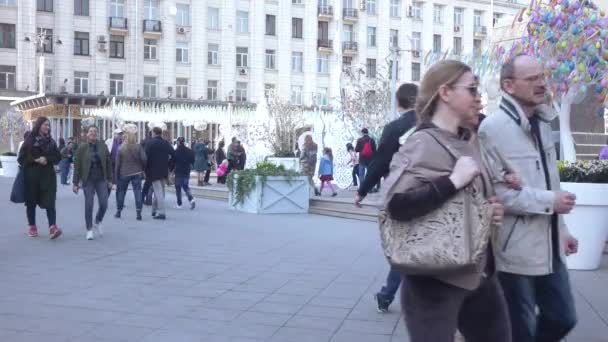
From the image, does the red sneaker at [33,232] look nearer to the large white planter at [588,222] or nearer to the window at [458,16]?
the large white planter at [588,222]

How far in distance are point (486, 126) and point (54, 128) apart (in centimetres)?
4355

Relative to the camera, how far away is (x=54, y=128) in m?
44.8

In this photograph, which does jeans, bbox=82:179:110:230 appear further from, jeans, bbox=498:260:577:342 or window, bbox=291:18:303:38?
window, bbox=291:18:303:38

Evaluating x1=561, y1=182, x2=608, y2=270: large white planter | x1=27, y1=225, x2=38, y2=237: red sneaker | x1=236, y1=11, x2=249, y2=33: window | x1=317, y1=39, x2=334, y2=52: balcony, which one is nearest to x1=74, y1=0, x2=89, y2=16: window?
x1=236, y1=11, x2=249, y2=33: window

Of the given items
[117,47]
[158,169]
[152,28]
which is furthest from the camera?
[152,28]

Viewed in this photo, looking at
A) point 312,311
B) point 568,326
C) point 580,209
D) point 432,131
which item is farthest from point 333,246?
point 432,131

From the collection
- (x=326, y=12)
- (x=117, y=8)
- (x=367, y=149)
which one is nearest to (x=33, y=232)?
(x=367, y=149)

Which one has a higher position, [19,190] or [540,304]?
[19,190]

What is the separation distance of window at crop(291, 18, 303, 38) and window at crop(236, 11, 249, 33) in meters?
3.44

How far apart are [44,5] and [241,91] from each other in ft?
46.1

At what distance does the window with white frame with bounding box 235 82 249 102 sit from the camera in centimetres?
5547

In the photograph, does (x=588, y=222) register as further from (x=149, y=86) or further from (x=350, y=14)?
(x=350, y=14)

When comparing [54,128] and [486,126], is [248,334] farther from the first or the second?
[54,128]

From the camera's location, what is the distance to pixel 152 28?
173 ft
